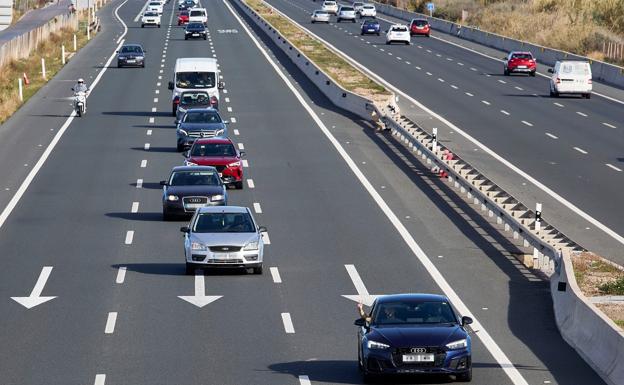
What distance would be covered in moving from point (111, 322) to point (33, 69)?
197 feet

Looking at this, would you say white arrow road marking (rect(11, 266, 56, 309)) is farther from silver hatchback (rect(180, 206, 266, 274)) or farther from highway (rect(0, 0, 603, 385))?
silver hatchback (rect(180, 206, 266, 274))

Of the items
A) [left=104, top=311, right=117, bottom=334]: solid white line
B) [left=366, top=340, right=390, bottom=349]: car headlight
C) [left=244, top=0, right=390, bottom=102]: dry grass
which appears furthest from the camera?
[left=244, top=0, right=390, bottom=102]: dry grass

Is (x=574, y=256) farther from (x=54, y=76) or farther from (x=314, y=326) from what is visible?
(x=54, y=76)

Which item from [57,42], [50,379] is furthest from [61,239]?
[57,42]

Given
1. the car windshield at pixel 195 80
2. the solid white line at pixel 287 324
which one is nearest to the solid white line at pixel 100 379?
the solid white line at pixel 287 324

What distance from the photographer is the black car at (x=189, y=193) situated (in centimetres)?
3531

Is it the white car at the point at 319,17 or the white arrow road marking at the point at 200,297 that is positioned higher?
the white arrow road marking at the point at 200,297

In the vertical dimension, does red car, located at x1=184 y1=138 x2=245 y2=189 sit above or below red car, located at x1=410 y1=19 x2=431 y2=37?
above

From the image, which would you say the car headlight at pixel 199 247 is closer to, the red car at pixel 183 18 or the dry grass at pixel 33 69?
the dry grass at pixel 33 69

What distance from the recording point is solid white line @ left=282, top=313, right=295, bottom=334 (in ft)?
75.0

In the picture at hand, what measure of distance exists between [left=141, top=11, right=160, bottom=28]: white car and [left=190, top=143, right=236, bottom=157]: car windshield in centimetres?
7281

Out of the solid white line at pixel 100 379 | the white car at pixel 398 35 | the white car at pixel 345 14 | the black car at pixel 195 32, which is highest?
the solid white line at pixel 100 379

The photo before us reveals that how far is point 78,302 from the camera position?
25406mm

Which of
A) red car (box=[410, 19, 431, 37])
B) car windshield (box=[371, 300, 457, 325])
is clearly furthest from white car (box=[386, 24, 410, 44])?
car windshield (box=[371, 300, 457, 325])
